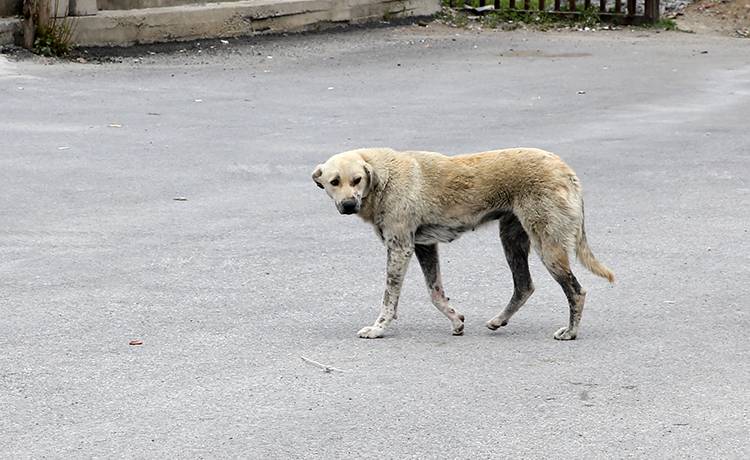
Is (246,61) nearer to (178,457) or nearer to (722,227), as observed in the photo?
(722,227)

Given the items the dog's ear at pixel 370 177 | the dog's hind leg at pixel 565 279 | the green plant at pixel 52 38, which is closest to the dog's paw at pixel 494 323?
the dog's hind leg at pixel 565 279

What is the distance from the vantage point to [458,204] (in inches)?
264

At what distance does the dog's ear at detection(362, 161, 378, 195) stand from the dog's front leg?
319 mm

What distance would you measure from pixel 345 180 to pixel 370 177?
17cm

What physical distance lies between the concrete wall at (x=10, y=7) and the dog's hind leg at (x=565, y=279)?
10.5 meters

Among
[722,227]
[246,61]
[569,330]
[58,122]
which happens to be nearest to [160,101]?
[58,122]

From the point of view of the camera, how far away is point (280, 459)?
16.5 ft

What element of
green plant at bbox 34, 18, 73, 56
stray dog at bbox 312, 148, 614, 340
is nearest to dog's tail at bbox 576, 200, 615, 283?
stray dog at bbox 312, 148, 614, 340

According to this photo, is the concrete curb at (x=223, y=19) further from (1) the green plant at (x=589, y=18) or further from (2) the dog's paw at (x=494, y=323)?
(2) the dog's paw at (x=494, y=323)

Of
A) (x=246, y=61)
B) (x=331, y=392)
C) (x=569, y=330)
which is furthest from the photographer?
(x=246, y=61)

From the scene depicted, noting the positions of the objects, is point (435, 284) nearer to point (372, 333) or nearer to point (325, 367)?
point (372, 333)

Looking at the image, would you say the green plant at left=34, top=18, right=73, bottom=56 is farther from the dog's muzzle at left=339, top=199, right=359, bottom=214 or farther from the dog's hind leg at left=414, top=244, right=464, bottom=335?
the dog's muzzle at left=339, top=199, right=359, bottom=214

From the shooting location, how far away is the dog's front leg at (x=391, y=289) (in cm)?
666

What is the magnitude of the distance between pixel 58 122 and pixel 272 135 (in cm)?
198
